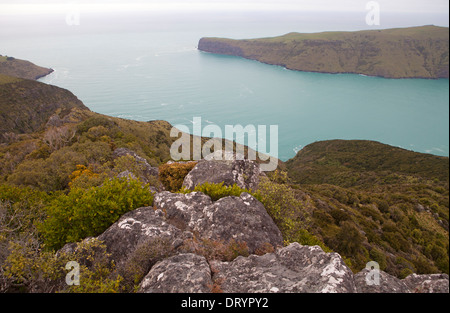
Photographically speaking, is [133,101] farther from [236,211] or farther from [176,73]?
[236,211]

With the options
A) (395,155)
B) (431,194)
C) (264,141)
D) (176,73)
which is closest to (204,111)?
(264,141)

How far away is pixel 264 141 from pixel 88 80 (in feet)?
394

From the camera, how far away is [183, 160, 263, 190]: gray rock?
16422mm

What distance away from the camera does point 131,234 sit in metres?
8.66

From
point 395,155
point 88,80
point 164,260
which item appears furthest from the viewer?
point 88,80

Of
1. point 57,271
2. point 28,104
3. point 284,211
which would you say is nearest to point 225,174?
point 284,211

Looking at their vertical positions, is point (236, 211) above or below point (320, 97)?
below

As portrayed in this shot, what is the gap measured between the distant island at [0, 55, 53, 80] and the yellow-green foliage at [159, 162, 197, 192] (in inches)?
7120

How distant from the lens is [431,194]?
54.0 meters

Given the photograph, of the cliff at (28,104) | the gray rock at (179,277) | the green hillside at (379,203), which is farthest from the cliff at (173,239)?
the cliff at (28,104)

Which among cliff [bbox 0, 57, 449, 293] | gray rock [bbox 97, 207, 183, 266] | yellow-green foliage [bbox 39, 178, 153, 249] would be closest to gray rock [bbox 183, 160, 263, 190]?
cliff [bbox 0, 57, 449, 293]

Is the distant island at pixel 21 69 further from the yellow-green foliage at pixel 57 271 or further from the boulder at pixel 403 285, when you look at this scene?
the boulder at pixel 403 285

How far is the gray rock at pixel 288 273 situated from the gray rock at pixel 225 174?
27.1 ft
